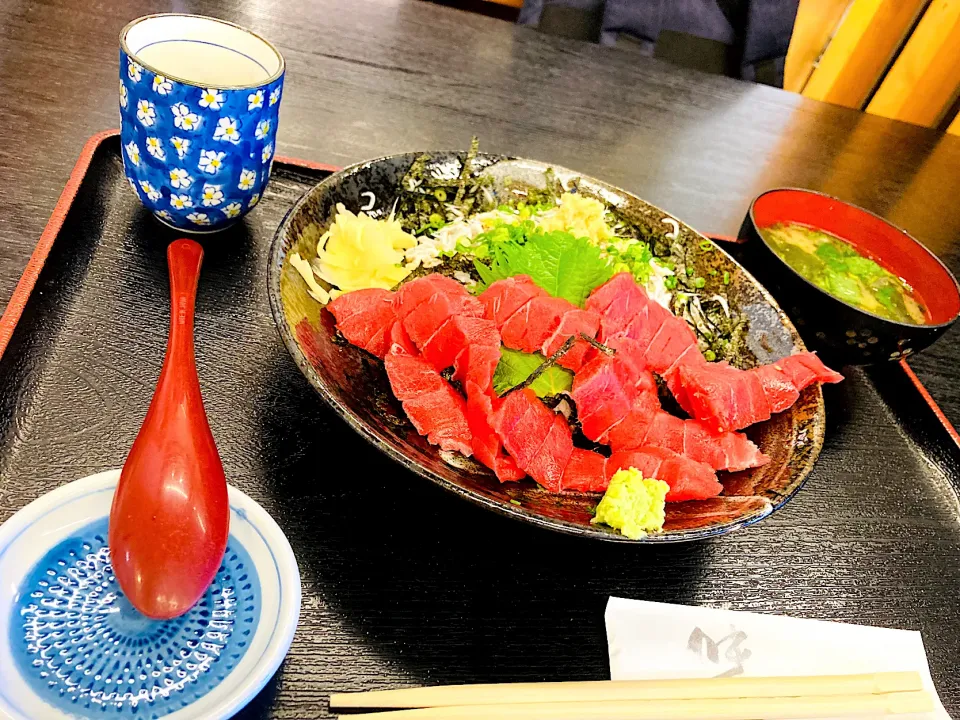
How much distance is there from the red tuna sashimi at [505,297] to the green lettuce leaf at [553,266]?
0.21 ft

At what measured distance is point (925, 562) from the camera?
1.26 meters

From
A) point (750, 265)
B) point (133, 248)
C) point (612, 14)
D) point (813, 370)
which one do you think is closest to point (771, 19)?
point (612, 14)

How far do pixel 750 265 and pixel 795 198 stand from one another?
273 millimetres

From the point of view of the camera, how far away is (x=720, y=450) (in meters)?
1.18

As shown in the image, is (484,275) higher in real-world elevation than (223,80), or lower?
lower

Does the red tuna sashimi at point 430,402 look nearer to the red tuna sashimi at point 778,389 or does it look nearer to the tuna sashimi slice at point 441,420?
the tuna sashimi slice at point 441,420

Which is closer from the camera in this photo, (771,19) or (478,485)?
(478,485)

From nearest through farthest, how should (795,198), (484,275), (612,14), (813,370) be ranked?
(813,370), (484,275), (795,198), (612,14)

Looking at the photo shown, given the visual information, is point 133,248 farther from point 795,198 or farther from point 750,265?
point 795,198

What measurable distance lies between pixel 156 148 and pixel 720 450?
1099mm

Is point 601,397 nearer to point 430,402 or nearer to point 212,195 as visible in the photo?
point 430,402

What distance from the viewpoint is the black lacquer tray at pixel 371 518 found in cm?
96

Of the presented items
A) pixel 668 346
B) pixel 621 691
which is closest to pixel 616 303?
pixel 668 346

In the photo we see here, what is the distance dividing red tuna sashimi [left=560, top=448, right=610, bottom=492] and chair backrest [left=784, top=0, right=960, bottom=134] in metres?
3.48
